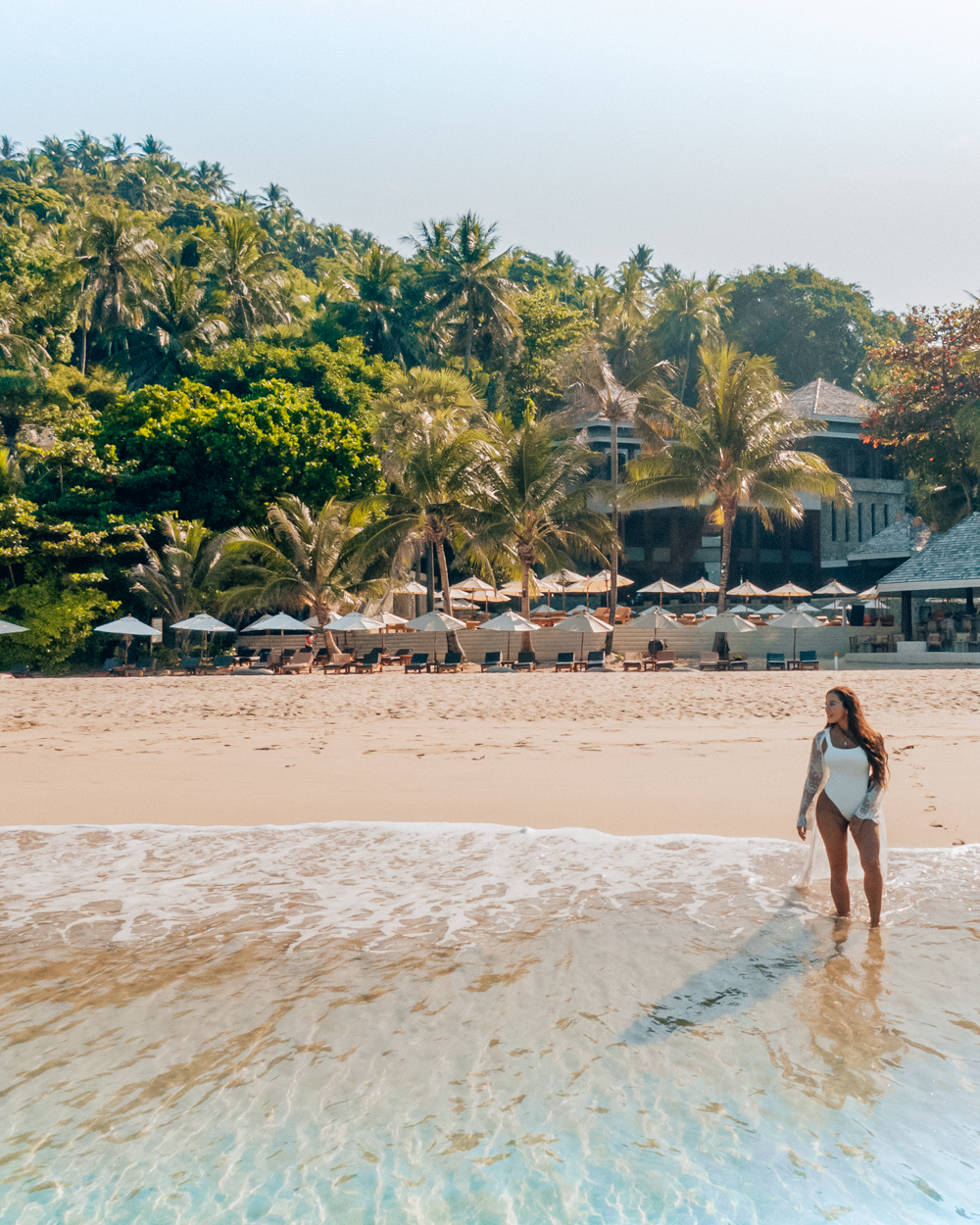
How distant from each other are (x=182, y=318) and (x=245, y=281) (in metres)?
3.76

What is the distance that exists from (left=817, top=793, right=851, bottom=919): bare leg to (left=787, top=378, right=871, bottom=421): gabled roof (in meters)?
36.0

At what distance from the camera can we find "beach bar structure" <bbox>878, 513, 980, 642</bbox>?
86.9 ft

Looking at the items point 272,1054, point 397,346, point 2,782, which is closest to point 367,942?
point 272,1054

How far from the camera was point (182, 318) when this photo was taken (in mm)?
41281

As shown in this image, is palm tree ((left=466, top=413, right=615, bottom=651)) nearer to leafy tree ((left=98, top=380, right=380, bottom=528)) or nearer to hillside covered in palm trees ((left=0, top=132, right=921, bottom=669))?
hillside covered in palm trees ((left=0, top=132, right=921, bottom=669))

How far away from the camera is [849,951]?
516 cm

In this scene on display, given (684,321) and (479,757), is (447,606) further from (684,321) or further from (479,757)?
(684,321)

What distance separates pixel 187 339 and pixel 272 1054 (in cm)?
3960

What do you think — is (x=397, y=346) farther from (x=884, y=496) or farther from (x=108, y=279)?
(x=884, y=496)

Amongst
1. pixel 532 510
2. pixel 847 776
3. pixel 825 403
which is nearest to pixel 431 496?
pixel 532 510

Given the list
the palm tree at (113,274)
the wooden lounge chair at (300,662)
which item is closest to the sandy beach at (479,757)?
the wooden lounge chair at (300,662)

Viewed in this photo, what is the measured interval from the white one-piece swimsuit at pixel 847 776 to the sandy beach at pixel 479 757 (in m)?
2.44

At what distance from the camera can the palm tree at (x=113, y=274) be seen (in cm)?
4262

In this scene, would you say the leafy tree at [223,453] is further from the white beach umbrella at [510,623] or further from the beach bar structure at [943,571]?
the beach bar structure at [943,571]
